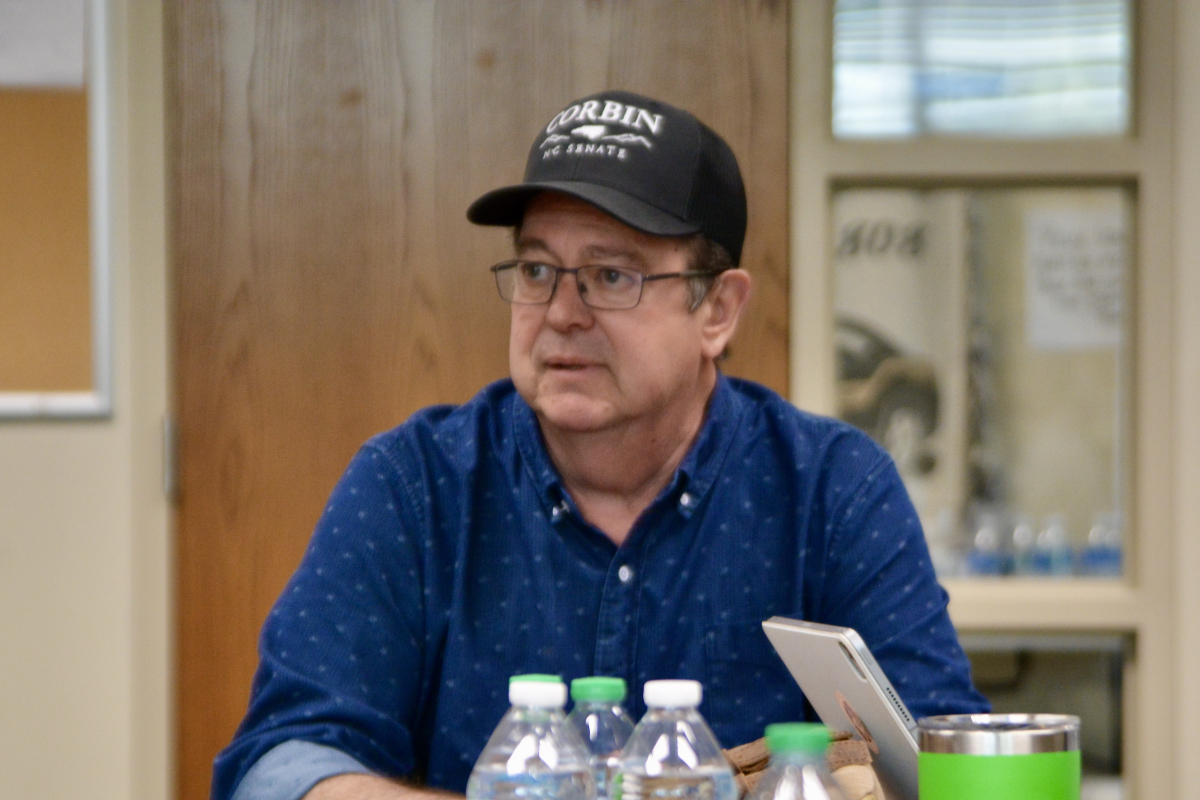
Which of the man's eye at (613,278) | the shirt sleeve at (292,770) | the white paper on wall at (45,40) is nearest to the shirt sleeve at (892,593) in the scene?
the man's eye at (613,278)

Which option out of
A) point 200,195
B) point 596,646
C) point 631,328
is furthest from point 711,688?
point 200,195

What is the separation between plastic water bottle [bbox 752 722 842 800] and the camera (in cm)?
85

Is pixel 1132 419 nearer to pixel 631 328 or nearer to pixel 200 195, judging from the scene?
pixel 631 328

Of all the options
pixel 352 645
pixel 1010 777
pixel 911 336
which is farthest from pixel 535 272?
pixel 911 336

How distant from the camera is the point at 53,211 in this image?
88.3 inches

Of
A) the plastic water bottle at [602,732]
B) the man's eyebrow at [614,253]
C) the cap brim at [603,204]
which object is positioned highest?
the cap brim at [603,204]

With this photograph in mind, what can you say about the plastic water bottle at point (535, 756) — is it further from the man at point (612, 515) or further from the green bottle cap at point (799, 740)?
the man at point (612, 515)

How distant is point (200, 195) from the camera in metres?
2.26

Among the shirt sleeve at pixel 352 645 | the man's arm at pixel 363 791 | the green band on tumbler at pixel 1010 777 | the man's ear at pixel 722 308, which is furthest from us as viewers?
the man's ear at pixel 722 308

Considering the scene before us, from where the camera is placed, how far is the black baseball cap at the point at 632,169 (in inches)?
56.7

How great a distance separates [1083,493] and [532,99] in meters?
1.31

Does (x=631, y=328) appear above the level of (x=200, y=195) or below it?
below

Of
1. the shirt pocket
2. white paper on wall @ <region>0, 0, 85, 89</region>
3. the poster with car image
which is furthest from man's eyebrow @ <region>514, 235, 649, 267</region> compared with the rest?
white paper on wall @ <region>0, 0, 85, 89</region>

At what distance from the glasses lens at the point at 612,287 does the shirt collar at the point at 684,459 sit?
7.4 inches
